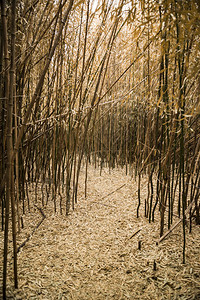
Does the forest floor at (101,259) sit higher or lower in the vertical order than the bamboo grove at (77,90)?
lower

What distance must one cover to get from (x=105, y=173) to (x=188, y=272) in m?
1.42

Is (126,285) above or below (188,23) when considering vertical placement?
below

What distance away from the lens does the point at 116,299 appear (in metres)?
0.71

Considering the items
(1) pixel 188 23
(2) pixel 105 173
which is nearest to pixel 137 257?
(1) pixel 188 23

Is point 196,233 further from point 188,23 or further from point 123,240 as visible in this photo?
point 188,23

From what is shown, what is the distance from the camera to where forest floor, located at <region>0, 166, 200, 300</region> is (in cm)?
73

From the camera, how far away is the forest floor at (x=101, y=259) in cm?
73

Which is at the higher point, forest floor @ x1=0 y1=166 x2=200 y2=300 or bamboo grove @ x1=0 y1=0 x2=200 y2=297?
bamboo grove @ x1=0 y1=0 x2=200 y2=297

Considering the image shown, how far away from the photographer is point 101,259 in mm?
891

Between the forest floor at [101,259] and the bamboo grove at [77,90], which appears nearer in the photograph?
the bamboo grove at [77,90]

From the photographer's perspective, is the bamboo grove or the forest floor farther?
the forest floor

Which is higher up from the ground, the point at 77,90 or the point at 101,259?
the point at 77,90

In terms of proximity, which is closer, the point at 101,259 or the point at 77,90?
the point at 101,259

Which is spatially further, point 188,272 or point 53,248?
point 53,248
